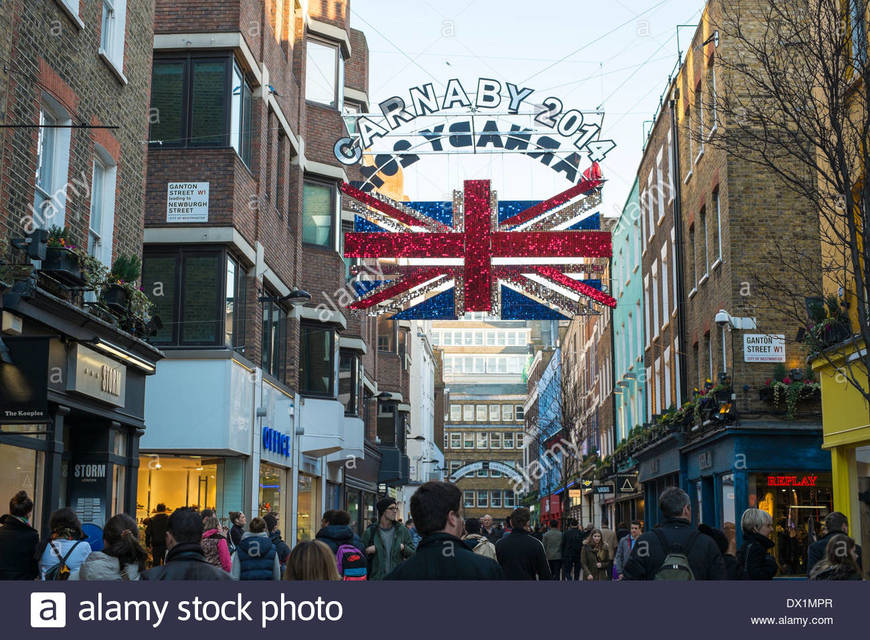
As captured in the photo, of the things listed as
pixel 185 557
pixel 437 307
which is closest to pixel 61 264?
pixel 185 557

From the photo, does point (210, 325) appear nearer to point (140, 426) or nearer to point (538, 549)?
point (140, 426)

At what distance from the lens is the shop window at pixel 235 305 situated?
68.9 feet

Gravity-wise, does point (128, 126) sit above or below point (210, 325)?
above

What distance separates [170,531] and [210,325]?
47.8 ft

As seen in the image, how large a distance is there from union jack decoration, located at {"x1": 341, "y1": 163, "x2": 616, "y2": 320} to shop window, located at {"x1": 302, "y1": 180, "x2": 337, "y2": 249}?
836cm

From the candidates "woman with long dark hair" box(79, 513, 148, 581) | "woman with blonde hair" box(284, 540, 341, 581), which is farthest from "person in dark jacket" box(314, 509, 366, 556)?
"woman with blonde hair" box(284, 540, 341, 581)

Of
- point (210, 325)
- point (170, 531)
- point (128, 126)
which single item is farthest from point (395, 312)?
point (170, 531)

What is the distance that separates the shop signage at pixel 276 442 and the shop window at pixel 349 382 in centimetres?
672

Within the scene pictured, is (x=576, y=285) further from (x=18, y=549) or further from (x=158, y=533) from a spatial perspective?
(x=18, y=549)

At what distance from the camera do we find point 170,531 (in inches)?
249

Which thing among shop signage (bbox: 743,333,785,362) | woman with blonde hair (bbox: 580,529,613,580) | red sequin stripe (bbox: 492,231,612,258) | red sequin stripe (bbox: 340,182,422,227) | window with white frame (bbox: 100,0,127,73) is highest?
window with white frame (bbox: 100,0,127,73)

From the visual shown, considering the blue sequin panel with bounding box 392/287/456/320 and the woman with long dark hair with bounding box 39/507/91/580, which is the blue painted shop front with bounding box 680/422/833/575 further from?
the woman with long dark hair with bounding box 39/507/91/580

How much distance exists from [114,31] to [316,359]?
13.7m

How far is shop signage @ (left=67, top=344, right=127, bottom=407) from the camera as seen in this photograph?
44.1 ft
